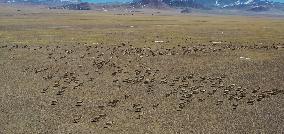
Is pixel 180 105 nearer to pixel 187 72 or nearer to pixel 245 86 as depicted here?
pixel 245 86

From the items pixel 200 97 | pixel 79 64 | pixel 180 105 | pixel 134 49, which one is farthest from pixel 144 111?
pixel 134 49

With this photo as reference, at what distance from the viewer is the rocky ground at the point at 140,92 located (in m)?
21.0

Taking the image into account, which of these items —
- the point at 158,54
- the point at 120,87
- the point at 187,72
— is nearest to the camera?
the point at 120,87

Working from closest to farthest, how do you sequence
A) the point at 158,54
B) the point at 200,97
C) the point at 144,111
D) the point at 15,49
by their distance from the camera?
the point at 144,111 → the point at 200,97 → the point at 158,54 → the point at 15,49

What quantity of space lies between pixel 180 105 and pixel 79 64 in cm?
1603

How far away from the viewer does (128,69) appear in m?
36.2

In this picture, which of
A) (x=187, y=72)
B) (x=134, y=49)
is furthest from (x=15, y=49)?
(x=187, y=72)

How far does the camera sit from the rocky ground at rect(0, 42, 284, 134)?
21.0m

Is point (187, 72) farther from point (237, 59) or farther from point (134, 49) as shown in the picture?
point (134, 49)

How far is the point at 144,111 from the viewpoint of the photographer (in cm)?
2320

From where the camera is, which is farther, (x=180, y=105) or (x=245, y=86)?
(x=245, y=86)

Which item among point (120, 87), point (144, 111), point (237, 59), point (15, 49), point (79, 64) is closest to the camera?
point (144, 111)

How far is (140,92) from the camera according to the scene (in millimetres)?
27500

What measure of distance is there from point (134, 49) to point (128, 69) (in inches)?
563
